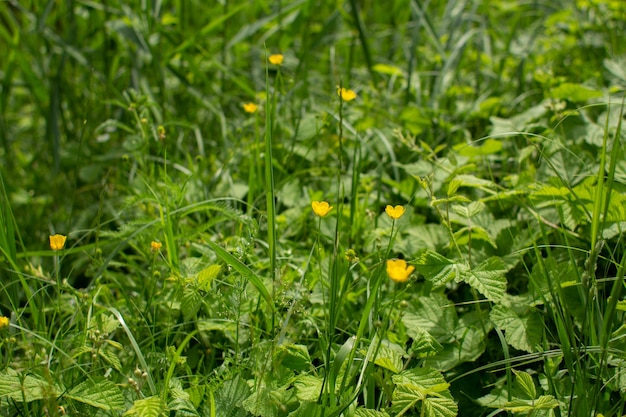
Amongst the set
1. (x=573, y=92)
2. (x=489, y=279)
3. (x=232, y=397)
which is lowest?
(x=232, y=397)

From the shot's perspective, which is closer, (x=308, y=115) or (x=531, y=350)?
(x=531, y=350)

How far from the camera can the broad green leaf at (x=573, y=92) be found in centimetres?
189

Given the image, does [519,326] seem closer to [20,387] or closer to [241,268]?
[241,268]

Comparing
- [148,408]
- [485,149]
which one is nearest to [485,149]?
[485,149]

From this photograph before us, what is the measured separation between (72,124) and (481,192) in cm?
186

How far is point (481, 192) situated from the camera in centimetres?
183

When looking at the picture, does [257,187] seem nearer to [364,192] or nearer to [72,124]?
[364,192]

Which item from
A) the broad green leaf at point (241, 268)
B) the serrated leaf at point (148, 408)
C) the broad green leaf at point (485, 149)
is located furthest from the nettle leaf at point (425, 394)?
the broad green leaf at point (485, 149)

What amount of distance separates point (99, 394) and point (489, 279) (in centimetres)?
79

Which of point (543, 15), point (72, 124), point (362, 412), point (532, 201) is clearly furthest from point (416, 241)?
point (543, 15)

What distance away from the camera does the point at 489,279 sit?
1291 mm

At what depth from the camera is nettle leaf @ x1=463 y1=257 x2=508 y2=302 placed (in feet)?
4.14

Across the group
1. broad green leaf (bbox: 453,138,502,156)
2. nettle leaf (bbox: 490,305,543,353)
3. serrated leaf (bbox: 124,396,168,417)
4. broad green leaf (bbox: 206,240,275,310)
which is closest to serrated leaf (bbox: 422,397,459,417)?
nettle leaf (bbox: 490,305,543,353)

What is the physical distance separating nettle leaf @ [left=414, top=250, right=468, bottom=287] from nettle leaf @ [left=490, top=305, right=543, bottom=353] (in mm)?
134
